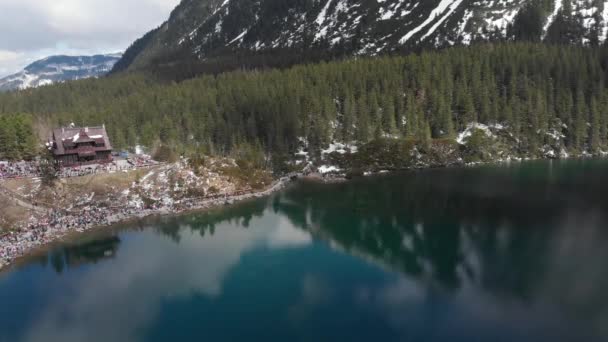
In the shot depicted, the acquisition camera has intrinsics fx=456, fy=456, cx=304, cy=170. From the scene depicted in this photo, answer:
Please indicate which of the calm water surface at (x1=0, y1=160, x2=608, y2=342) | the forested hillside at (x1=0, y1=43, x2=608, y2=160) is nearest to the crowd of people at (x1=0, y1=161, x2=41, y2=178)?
the forested hillside at (x1=0, y1=43, x2=608, y2=160)

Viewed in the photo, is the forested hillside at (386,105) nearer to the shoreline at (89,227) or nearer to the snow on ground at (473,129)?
the snow on ground at (473,129)

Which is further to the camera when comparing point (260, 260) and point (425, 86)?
point (425, 86)

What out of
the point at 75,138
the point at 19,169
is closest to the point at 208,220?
the point at 75,138

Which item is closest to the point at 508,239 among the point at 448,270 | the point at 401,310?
the point at 448,270

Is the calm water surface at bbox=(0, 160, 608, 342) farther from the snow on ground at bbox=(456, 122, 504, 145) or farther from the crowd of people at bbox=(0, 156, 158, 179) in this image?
the snow on ground at bbox=(456, 122, 504, 145)

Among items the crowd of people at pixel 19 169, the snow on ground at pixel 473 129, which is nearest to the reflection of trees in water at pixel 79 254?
the crowd of people at pixel 19 169

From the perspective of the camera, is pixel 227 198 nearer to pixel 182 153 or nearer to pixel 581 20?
pixel 182 153

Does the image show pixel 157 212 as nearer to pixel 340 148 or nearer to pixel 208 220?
pixel 208 220
